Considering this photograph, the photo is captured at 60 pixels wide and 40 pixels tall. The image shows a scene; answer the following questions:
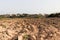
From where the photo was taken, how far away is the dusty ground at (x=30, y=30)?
12.9m

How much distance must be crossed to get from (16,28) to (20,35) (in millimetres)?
963

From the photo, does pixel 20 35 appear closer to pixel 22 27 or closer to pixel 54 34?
pixel 22 27

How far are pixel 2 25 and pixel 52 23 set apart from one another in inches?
139

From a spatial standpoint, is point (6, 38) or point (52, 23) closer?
point (6, 38)

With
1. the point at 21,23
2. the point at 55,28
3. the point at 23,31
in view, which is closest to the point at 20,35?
the point at 23,31

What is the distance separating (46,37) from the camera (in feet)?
42.3

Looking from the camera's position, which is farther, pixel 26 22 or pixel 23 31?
pixel 26 22

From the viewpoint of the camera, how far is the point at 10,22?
Result: 14.2 metres

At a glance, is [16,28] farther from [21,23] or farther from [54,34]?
[54,34]

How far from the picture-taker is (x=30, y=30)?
44.5ft

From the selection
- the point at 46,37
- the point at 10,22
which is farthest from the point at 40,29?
the point at 10,22

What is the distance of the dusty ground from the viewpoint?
12.9 meters

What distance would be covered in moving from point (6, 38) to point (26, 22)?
7.26ft

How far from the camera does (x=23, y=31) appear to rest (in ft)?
43.6
